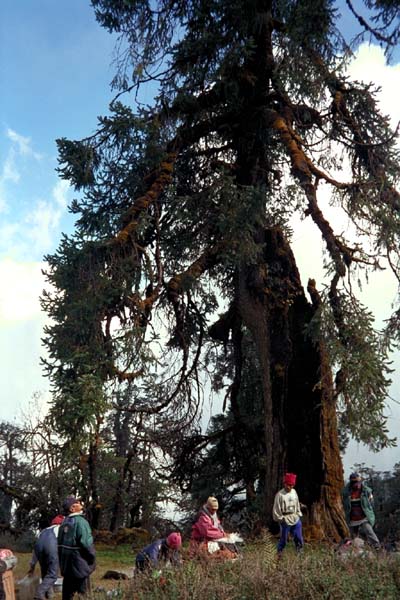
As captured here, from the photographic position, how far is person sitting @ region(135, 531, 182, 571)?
29.6 feet

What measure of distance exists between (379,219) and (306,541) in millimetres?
6782

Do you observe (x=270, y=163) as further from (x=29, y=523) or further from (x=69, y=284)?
(x=29, y=523)

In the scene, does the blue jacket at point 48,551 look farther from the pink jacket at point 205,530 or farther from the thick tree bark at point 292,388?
the thick tree bark at point 292,388

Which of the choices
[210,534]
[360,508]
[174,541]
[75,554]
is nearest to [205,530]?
[210,534]

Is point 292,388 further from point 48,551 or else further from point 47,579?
point 47,579

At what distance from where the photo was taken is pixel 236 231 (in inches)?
564

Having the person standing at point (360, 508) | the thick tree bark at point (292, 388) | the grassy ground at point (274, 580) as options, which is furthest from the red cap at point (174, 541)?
the thick tree bark at point (292, 388)

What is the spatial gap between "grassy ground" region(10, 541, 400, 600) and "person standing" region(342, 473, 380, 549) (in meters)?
3.08

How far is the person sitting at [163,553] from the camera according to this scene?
9008mm

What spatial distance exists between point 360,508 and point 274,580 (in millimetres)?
5065

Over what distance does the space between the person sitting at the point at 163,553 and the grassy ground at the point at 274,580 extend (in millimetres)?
188

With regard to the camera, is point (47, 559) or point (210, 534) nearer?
point (47, 559)

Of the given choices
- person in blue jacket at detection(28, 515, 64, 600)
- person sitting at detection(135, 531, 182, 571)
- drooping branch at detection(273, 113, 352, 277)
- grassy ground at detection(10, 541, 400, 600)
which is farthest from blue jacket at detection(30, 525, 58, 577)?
drooping branch at detection(273, 113, 352, 277)

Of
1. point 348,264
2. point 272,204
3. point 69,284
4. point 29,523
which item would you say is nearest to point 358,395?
point 348,264
